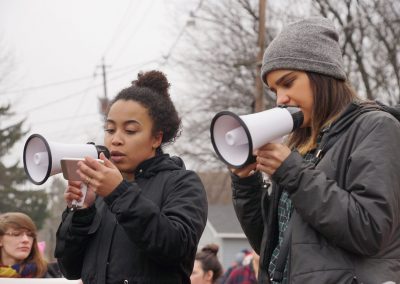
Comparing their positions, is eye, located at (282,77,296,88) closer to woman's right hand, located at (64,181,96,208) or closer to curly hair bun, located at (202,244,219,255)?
woman's right hand, located at (64,181,96,208)

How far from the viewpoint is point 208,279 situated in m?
7.27

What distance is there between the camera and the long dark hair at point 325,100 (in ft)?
9.24

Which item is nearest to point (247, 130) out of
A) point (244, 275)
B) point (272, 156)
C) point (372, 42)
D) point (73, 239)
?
point (272, 156)

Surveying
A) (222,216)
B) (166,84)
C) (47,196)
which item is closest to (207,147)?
(222,216)

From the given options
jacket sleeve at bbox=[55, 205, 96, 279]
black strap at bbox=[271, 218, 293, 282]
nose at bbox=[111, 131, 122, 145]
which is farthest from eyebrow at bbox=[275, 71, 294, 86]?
jacket sleeve at bbox=[55, 205, 96, 279]

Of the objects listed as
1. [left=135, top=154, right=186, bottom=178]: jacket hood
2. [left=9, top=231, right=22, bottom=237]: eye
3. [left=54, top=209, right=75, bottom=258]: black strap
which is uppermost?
[left=135, top=154, right=186, bottom=178]: jacket hood

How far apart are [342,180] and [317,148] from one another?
0.24 metres

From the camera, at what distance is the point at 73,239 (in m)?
3.27

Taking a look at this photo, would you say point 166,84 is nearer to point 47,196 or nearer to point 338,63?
point 338,63

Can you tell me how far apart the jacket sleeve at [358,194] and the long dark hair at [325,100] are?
259mm

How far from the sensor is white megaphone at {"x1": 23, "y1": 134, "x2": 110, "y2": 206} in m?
3.02

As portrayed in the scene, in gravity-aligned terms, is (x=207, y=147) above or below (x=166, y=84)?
above

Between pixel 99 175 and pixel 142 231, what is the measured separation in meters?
0.29

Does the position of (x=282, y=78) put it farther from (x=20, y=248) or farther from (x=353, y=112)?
(x=20, y=248)
